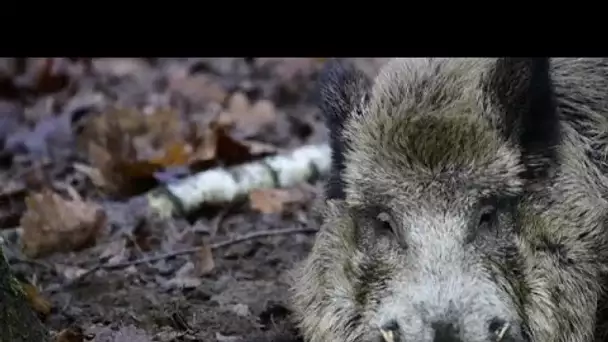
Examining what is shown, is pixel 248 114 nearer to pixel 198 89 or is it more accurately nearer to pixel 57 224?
pixel 198 89

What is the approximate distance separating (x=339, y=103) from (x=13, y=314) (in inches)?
39.7

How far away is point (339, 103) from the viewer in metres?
3.05

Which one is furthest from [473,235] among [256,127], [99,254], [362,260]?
[256,127]

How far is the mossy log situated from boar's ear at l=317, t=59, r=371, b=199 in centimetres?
86

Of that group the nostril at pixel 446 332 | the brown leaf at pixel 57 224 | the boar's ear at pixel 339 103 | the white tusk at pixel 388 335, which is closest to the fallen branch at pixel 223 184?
the brown leaf at pixel 57 224

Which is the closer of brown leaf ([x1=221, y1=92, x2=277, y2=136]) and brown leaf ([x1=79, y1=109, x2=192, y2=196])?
brown leaf ([x1=79, y1=109, x2=192, y2=196])

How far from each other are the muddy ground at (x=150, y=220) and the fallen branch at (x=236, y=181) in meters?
0.06

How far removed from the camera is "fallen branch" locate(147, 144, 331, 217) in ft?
14.0

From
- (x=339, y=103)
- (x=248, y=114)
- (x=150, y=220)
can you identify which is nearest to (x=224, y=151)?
(x=150, y=220)

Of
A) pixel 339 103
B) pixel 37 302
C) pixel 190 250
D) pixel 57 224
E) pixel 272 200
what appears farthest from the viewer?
pixel 272 200

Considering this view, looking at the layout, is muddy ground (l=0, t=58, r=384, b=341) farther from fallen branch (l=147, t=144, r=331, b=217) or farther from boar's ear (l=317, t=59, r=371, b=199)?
boar's ear (l=317, t=59, r=371, b=199)

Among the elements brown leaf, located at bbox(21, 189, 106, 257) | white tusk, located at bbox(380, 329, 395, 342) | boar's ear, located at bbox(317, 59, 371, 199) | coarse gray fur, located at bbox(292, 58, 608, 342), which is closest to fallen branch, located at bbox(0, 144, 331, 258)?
brown leaf, located at bbox(21, 189, 106, 257)
